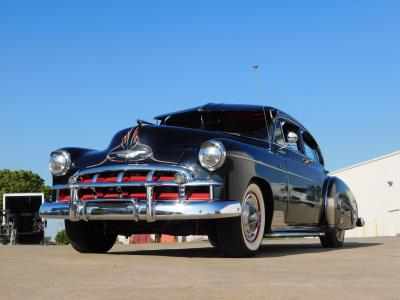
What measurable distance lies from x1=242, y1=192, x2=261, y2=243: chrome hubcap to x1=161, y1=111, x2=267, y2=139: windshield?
42.2 inches

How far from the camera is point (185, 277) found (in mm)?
4176

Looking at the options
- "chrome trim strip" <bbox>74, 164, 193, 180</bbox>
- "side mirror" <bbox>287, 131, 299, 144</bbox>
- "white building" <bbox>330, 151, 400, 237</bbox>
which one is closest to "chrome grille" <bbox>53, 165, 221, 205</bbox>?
"chrome trim strip" <bbox>74, 164, 193, 180</bbox>

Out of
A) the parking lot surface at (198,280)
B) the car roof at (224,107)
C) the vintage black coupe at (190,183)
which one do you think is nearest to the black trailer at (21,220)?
the car roof at (224,107)

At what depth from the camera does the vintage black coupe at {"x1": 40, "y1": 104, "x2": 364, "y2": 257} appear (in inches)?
234

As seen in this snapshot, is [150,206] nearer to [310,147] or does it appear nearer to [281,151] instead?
[281,151]

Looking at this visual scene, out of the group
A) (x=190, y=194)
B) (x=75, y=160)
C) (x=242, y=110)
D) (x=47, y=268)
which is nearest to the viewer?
(x=47, y=268)

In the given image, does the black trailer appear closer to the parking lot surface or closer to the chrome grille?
the chrome grille

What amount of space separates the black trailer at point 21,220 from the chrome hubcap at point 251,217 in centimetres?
2480

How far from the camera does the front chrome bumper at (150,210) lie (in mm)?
5739

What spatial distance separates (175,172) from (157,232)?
78cm

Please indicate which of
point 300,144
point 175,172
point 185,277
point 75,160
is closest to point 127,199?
point 175,172

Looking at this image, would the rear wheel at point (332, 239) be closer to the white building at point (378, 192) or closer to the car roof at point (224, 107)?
the car roof at point (224, 107)

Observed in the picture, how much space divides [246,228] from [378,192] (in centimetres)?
3754

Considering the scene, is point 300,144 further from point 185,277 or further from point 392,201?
point 392,201
